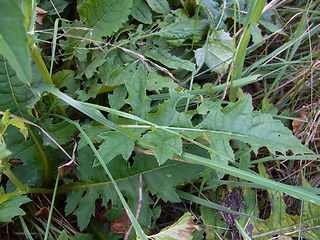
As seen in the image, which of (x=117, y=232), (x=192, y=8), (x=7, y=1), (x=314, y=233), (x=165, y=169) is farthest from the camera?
(x=192, y=8)

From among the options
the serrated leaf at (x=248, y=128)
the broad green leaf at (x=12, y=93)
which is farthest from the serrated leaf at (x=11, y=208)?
the serrated leaf at (x=248, y=128)

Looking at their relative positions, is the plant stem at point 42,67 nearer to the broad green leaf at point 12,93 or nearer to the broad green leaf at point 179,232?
the broad green leaf at point 12,93

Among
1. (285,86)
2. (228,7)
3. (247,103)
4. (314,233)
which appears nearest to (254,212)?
(314,233)

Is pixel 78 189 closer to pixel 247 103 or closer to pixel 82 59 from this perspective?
pixel 82 59

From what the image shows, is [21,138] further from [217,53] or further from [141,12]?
[217,53]

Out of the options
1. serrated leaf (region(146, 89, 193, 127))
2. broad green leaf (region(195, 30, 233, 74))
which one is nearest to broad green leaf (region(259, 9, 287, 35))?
broad green leaf (region(195, 30, 233, 74))

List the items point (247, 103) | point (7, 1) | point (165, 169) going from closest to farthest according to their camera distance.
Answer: point (7, 1) < point (247, 103) < point (165, 169)
